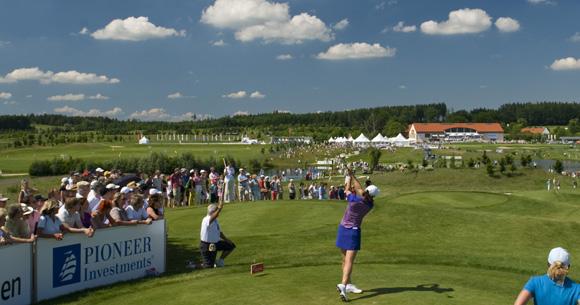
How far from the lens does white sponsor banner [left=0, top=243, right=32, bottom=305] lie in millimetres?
8578

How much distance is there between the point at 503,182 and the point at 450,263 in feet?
147

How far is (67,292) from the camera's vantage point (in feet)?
32.4

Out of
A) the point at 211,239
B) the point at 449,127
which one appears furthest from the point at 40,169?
the point at 449,127

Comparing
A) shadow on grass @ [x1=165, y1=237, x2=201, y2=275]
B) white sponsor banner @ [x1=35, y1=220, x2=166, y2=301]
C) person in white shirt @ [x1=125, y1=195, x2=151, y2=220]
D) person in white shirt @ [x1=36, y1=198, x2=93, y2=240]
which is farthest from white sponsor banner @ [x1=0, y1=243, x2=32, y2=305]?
shadow on grass @ [x1=165, y1=237, x2=201, y2=275]

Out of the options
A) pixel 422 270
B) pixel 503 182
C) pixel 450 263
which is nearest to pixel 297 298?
pixel 422 270

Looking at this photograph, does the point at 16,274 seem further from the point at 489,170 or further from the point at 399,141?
the point at 399,141

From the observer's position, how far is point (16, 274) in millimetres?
8844

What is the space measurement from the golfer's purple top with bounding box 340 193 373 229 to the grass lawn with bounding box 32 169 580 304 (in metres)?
1.33

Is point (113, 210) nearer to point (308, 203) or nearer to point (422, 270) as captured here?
point (422, 270)

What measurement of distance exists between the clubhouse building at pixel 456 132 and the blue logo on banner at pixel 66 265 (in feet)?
580

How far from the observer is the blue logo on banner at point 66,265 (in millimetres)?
9633

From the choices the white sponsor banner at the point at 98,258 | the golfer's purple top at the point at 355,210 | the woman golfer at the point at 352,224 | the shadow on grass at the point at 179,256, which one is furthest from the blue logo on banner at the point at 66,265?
the golfer's purple top at the point at 355,210

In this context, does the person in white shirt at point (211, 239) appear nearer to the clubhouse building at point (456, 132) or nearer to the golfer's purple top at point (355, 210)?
the golfer's purple top at point (355, 210)

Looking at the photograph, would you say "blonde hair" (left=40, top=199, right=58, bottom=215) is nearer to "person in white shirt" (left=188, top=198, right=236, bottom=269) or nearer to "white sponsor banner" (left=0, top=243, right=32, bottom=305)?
"white sponsor banner" (left=0, top=243, right=32, bottom=305)
